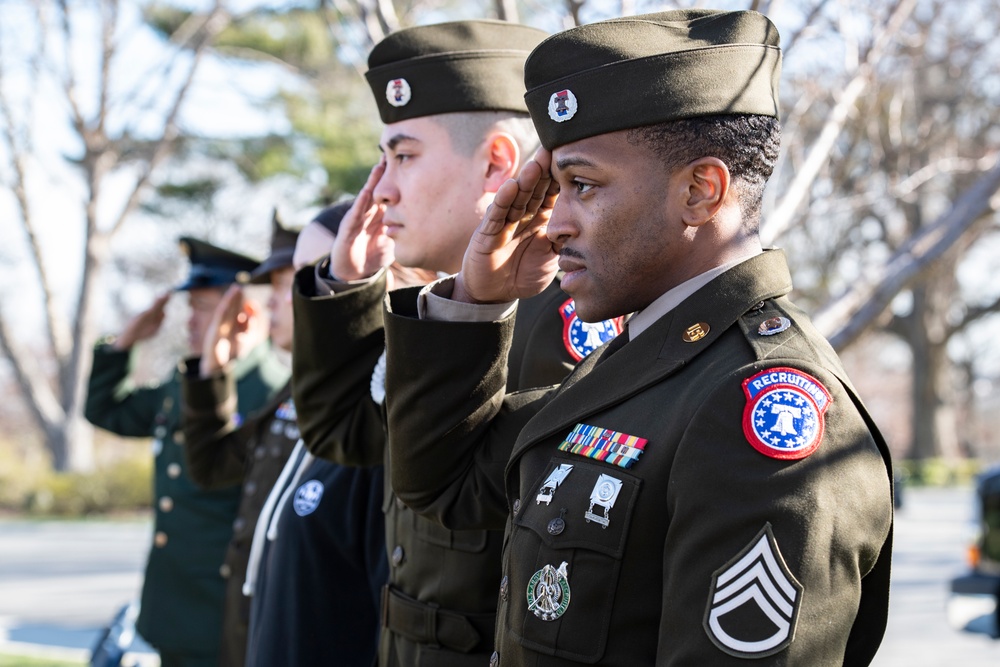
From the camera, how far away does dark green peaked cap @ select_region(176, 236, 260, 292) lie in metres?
5.54

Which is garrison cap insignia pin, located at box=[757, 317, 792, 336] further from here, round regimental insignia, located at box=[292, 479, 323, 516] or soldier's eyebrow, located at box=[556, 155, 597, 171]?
round regimental insignia, located at box=[292, 479, 323, 516]

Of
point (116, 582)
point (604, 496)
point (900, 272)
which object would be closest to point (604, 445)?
point (604, 496)

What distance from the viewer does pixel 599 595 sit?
5.39 ft

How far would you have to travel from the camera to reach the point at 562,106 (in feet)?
6.31

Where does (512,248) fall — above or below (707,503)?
above

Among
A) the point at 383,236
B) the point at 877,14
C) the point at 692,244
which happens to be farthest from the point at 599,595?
the point at 877,14

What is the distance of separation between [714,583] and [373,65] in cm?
186

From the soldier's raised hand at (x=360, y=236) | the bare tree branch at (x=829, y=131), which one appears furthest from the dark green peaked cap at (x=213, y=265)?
the soldier's raised hand at (x=360, y=236)

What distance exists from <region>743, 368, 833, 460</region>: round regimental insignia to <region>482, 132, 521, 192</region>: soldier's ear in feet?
4.14

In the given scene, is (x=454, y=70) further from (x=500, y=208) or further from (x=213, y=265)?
(x=213, y=265)

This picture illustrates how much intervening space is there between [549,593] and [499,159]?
1310mm

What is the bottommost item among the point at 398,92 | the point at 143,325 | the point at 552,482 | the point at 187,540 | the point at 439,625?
the point at 187,540

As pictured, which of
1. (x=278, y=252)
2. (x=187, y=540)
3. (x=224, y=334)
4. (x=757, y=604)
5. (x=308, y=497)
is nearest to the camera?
(x=757, y=604)

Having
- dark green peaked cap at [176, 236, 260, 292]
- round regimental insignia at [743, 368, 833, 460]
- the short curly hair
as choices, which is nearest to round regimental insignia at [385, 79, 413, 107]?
the short curly hair
